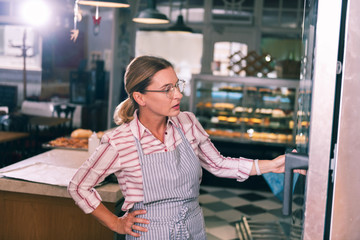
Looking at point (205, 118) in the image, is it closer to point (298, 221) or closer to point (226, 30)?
point (226, 30)

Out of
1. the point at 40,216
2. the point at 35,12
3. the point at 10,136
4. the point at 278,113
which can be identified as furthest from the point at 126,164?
the point at 278,113

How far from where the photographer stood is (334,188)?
0.85 meters

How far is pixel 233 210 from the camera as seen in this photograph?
5.37 meters

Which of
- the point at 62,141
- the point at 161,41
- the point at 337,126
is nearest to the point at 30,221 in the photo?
the point at 62,141

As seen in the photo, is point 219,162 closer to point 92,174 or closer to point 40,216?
point 92,174

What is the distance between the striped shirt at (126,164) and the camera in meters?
1.69

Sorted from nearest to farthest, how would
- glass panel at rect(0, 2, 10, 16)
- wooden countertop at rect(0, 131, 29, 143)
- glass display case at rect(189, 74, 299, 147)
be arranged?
1. wooden countertop at rect(0, 131, 29, 143)
2. glass panel at rect(0, 2, 10, 16)
3. glass display case at rect(189, 74, 299, 147)

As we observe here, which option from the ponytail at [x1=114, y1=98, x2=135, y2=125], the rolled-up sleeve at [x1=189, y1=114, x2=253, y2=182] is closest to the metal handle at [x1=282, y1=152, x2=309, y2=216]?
the rolled-up sleeve at [x1=189, y1=114, x2=253, y2=182]

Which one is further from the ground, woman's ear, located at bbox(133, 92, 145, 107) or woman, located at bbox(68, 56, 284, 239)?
woman's ear, located at bbox(133, 92, 145, 107)

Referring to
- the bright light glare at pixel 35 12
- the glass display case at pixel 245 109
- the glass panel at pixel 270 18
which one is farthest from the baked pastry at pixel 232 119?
the bright light glare at pixel 35 12

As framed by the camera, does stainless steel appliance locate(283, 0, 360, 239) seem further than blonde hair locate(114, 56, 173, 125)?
No

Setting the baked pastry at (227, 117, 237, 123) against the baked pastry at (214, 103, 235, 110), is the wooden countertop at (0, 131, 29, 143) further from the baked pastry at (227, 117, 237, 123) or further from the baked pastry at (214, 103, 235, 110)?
the baked pastry at (227, 117, 237, 123)

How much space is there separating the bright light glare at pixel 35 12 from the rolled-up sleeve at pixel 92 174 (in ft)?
11.2

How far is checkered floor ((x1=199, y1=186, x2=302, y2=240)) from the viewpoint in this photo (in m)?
4.58
